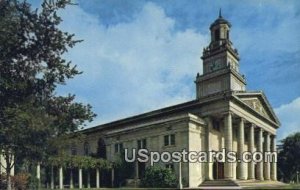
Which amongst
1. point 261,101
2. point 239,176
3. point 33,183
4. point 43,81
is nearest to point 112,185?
point 33,183

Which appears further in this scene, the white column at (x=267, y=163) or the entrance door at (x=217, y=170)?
the white column at (x=267, y=163)

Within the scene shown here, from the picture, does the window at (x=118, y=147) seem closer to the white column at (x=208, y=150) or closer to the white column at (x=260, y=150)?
the white column at (x=208, y=150)

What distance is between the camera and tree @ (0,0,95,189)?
93.7ft

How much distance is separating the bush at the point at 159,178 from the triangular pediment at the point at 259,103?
15.9 m

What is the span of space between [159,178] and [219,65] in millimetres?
24072

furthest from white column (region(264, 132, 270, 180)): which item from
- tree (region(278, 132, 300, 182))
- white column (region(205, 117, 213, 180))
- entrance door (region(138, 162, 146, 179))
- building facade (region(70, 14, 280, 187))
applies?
entrance door (region(138, 162, 146, 179))

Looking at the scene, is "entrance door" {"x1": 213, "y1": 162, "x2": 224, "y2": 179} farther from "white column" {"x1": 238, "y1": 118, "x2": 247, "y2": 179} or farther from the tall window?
the tall window

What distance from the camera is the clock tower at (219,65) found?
66312 mm

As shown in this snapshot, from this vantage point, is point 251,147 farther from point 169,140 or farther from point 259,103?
point 169,140

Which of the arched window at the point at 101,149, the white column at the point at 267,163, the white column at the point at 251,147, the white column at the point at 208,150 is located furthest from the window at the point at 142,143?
the white column at the point at 267,163

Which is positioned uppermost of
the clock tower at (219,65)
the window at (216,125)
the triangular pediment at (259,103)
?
the clock tower at (219,65)

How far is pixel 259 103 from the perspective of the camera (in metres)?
69.6

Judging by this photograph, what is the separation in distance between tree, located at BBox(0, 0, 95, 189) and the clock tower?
1491 inches

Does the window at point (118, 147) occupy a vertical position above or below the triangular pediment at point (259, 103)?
below
